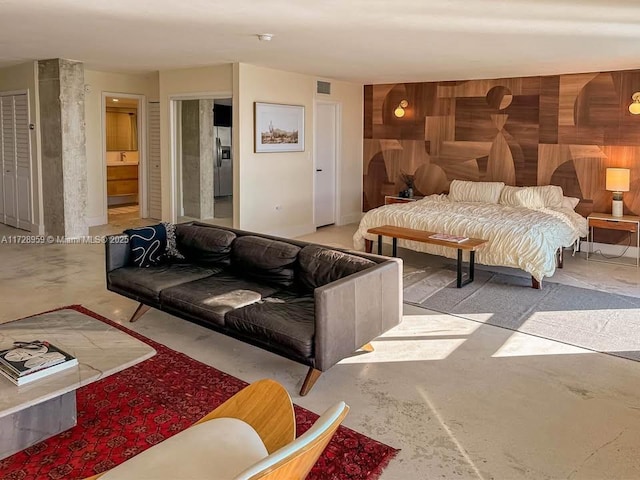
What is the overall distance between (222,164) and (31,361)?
9817 millimetres

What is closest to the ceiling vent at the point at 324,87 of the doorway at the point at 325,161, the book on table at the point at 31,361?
the doorway at the point at 325,161

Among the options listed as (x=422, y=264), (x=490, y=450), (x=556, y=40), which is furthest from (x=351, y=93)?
(x=490, y=450)

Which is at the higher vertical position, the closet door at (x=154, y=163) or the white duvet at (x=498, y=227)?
the closet door at (x=154, y=163)

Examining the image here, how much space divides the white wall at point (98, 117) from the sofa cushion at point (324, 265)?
5585mm

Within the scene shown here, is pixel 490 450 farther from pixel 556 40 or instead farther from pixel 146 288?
pixel 556 40

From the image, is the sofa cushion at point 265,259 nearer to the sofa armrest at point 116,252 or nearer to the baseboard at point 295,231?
the sofa armrest at point 116,252

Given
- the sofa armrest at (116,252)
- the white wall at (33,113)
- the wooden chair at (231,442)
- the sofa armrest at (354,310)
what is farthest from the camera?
the white wall at (33,113)

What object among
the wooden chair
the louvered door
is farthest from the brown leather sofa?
the louvered door

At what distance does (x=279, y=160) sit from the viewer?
7.70m

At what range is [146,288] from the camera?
405 centimetres

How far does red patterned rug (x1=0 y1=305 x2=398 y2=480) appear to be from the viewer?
98.7 inches

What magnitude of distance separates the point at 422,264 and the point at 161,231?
306cm

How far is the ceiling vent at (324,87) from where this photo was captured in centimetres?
828

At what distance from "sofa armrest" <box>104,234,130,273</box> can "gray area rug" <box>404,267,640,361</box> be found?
2.46m
